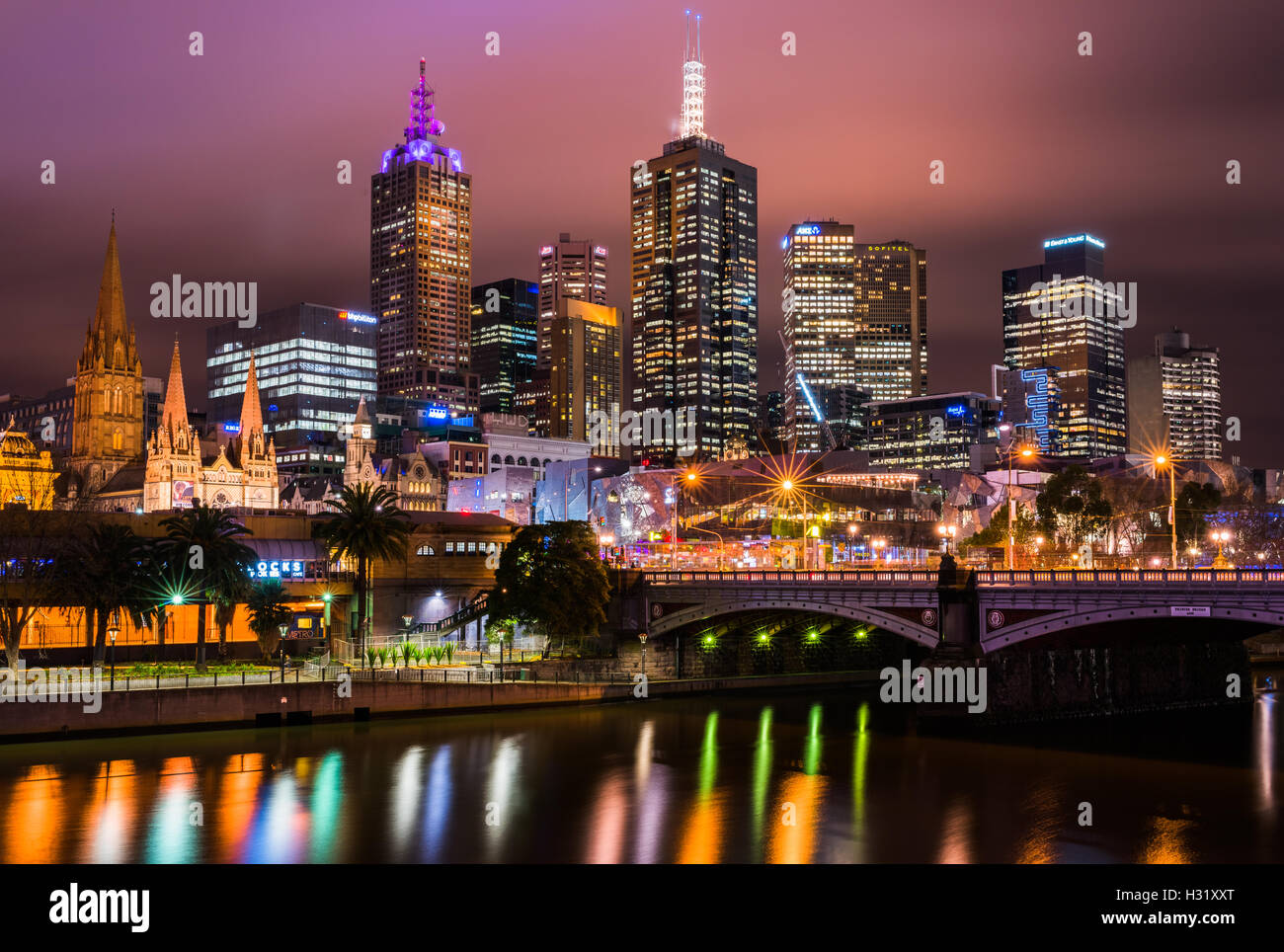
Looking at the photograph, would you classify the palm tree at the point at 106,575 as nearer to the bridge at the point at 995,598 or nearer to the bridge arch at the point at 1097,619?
the bridge at the point at 995,598

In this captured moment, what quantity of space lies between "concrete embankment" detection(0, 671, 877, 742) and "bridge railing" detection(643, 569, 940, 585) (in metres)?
10.7

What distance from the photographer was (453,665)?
85312 mm

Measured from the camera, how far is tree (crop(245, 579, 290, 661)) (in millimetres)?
86875

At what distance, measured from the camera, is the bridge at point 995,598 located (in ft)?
211

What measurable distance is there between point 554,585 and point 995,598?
32.2 meters

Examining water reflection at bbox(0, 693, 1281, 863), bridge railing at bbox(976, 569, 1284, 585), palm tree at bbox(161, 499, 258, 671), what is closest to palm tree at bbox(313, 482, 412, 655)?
palm tree at bbox(161, 499, 258, 671)

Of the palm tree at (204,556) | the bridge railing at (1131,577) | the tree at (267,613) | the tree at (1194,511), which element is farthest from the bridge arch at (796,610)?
the tree at (1194,511)

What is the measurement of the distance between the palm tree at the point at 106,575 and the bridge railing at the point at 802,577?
122ft

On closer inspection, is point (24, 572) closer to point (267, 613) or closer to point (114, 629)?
point (114, 629)

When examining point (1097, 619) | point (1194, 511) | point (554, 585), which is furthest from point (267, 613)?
point (1194, 511)
